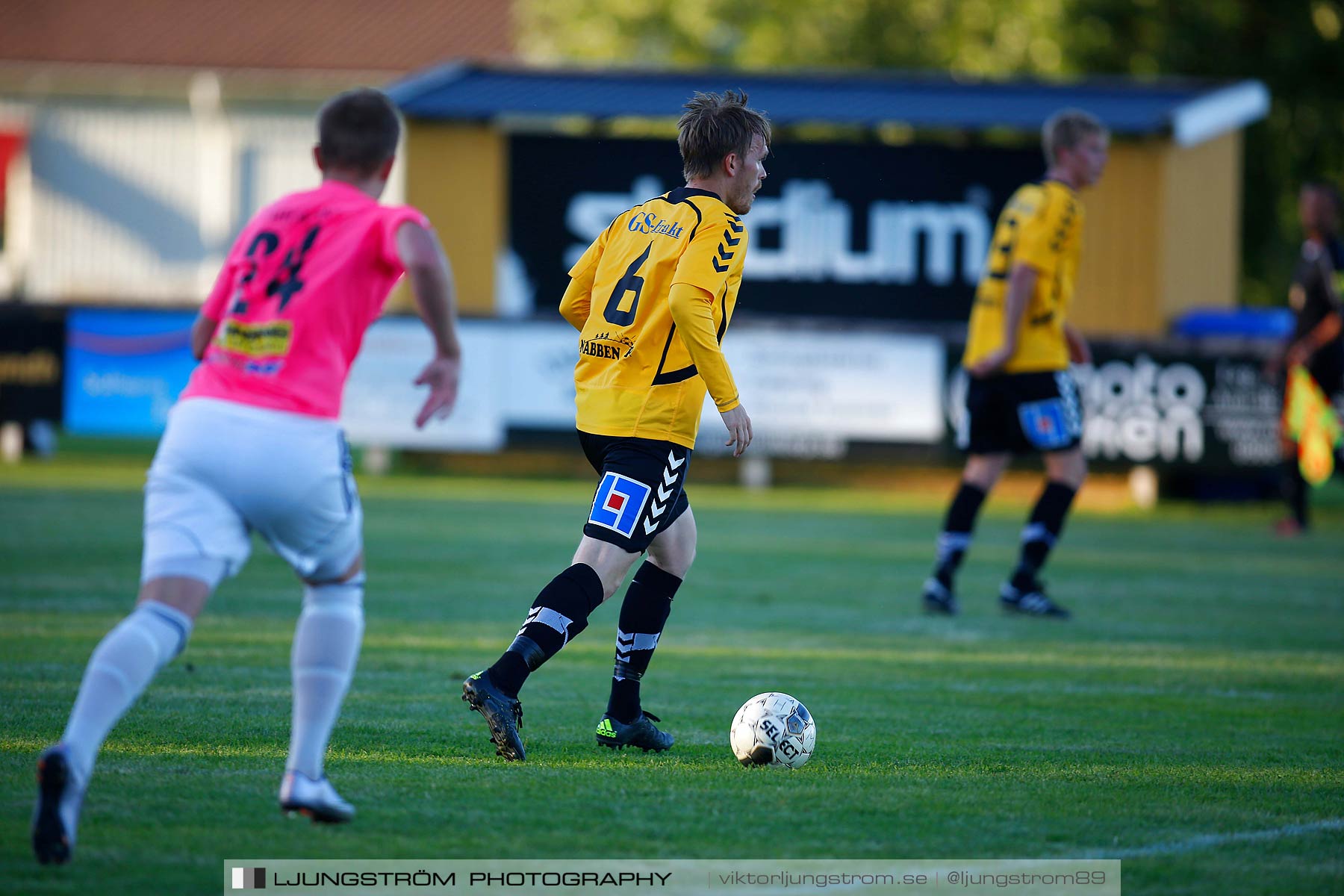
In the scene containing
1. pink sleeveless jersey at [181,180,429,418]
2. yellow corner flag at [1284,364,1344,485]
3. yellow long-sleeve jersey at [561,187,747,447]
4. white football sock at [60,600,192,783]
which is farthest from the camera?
yellow corner flag at [1284,364,1344,485]

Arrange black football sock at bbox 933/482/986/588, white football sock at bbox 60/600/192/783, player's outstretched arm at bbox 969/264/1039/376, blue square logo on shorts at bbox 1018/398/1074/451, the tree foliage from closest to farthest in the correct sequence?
white football sock at bbox 60/600/192/783 < player's outstretched arm at bbox 969/264/1039/376 < blue square logo on shorts at bbox 1018/398/1074/451 < black football sock at bbox 933/482/986/588 < the tree foliage

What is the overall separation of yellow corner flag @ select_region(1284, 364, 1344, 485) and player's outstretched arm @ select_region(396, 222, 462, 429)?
1238 centimetres

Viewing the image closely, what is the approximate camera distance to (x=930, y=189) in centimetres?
1989

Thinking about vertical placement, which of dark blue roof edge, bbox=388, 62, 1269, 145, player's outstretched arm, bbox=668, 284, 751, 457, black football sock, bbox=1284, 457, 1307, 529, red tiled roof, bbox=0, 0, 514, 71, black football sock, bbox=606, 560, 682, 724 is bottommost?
black football sock, bbox=1284, 457, 1307, 529

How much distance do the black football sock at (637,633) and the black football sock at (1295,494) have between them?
1082cm

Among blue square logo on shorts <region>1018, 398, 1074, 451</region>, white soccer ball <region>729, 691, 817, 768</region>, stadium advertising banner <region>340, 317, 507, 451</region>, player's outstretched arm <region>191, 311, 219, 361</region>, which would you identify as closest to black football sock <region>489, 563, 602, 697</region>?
white soccer ball <region>729, 691, 817, 768</region>

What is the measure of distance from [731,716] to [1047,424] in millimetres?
3709

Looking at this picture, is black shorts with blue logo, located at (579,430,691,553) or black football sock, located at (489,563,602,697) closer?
black football sock, located at (489,563,602,697)

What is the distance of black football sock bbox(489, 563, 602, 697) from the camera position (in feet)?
16.6

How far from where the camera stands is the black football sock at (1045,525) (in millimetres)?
9312

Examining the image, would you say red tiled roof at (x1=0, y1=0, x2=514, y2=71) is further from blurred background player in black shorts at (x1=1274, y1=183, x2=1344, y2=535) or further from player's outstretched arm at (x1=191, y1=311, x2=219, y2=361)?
player's outstretched arm at (x1=191, y1=311, x2=219, y2=361)

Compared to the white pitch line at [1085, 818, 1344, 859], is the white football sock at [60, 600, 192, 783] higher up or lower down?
higher up

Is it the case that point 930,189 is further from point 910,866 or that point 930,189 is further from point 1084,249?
point 910,866

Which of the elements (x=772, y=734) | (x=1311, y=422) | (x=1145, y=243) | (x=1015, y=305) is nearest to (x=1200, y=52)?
(x=1145, y=243)
